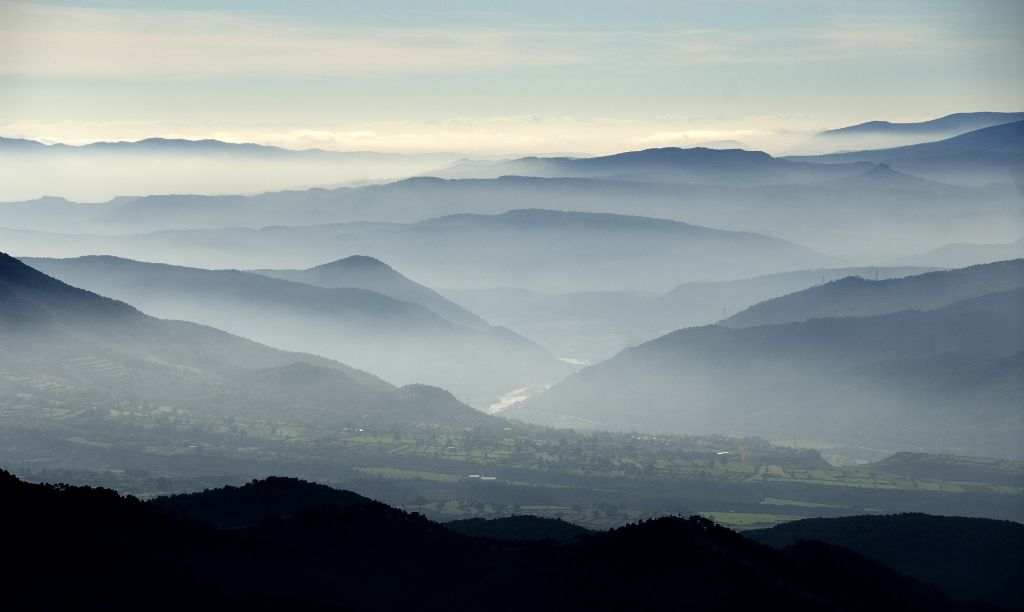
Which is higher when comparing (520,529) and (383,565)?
(520,529)

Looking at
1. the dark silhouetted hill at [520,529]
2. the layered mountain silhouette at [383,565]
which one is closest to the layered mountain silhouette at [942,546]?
the layered mountain silhouette at [383,565]

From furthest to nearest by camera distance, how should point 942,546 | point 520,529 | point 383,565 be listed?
1. point 942,546
2. point 520,529
3. point 383,565

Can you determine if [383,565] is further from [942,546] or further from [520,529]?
[942,546]

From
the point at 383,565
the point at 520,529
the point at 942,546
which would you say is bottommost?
the point at 383,565

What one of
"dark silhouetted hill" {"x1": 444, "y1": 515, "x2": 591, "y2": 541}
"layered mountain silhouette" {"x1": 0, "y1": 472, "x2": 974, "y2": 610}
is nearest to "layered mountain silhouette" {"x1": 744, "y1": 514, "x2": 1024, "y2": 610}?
"layered mountain silhouette" {"x1": 0, "y1": 472, "x2": 974, "y2": 610}

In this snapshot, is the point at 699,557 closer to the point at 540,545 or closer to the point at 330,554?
the point at 540,545

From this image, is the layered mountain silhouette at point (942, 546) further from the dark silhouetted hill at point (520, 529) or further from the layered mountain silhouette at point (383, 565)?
the dark silhouetted hill at point (520, 529)

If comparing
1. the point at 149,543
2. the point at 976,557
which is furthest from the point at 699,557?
the point at 976,557

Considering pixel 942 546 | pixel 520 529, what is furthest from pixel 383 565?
pixel 942 546

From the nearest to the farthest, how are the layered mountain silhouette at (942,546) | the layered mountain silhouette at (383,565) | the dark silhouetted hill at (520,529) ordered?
the layered mountain silhouette at (383,565) < the layered mountain silhouette at (942,546) < the dark silhouetted hill at (520,529)
